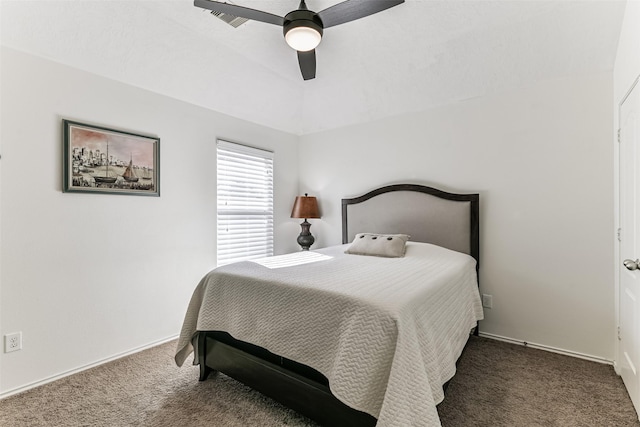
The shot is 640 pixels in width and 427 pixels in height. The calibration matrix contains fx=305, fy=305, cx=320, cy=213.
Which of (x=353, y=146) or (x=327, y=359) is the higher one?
(x=353, y=146)

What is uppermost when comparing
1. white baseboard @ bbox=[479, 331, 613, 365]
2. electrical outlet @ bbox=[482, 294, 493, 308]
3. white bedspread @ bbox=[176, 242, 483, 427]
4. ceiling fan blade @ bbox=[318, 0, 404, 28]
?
ceiling fan blade @ bbox=[318, 0, 404, 28]

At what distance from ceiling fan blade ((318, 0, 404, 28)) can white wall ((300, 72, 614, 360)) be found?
1.71m

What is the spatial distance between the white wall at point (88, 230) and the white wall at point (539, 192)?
97.1 inches

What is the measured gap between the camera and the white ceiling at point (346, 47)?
2.19 m

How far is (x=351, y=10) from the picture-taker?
1.86 metres

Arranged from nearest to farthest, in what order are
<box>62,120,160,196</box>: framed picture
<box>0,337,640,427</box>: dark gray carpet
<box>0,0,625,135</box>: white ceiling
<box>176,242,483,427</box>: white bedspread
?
<box>176,242,483,427</box>: white bedspread, <box>0,337,640,427</box>: dark gray carpet, <box>0,0,625,135</box>: white ceiling, <box>62,120,160,196</box>: framed picture

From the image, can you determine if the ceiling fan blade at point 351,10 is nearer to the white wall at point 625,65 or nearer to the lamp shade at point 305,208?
the white wall at point 625,65

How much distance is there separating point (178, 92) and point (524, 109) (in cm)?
326

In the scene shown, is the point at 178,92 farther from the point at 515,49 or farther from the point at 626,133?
the point at 626,133

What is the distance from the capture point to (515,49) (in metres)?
2.57

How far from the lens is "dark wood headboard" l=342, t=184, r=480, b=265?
118 inches

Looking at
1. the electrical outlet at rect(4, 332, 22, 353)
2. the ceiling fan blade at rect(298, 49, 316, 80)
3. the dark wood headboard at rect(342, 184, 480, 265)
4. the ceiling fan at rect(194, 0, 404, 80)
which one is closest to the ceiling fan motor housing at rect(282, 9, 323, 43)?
the ceiling fan at rect(194, 0, 404, 80)

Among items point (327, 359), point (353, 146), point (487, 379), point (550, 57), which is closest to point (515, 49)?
point (550, 57)

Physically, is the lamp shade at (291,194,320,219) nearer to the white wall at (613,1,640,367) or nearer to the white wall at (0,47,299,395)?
the white wall at (0,47,299,395)
